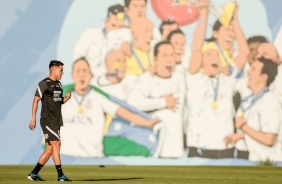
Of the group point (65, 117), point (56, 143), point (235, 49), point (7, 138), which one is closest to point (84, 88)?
point (65, 117)

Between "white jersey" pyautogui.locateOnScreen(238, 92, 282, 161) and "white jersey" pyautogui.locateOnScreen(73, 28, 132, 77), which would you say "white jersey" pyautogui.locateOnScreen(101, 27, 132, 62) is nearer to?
"white jersey" pyautogui.locateOnScreen(73, 28, 132, 77)

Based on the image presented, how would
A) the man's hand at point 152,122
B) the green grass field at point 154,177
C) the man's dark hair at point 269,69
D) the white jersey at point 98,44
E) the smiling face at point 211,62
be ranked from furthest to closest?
the man's dark hair at point 269,69 < the smiling face at point 211,62 < the white jersey at point 98,44 < the man's hand at point 152,122 < the green grass field at point 154,177

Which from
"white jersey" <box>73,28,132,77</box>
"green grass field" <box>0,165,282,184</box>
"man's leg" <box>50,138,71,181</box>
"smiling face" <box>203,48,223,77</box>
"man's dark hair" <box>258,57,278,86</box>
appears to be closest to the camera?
"man's leg" <box>50,138,71,181</box>

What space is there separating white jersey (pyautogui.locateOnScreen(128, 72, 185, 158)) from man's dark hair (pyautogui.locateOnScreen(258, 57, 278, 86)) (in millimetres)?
2505

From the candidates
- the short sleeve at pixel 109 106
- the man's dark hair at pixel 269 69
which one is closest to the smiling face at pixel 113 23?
the short sleeve at pixel 109 106

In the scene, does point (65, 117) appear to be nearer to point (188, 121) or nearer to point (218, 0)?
point (188, 121)

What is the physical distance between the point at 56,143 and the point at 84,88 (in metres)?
10.7

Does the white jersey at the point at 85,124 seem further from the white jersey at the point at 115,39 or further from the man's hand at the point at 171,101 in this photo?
the man's hand at the point at 171,101

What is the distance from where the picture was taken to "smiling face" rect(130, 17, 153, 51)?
24.8m

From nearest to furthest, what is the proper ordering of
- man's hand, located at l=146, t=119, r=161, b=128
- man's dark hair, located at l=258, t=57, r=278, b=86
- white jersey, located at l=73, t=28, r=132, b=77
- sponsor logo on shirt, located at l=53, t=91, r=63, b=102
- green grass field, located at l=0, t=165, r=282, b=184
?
sponsor logo on shirt, located at l=53, t=91, r=63, b=102, green grass field, located at l=0, t=165, r=282, b=184, man's hand, located at l=146, t=119, r=161, b=128, white jersey, located at l=73, t=28, r=132, b=77, man's dark hair, located at l=258, t=57, r=278, b=86

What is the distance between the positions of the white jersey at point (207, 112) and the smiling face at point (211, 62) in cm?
18

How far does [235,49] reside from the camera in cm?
2486

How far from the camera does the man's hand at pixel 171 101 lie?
24594mm

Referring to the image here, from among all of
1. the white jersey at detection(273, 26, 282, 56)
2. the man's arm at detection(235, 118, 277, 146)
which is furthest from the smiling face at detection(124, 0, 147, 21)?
the man's arm at detection(235, 118, 277, 146)
